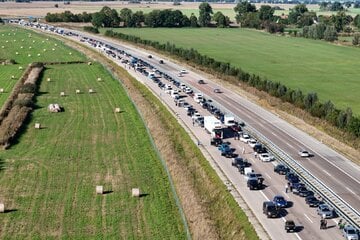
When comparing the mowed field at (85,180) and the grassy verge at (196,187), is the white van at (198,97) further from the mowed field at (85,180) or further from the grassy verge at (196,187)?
the mowed field at (85,180)

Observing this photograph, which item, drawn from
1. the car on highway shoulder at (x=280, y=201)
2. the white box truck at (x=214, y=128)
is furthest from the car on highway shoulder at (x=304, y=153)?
the car on highway shoulder at (x=280, y=201)

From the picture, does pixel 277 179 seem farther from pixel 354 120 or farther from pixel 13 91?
pixel 13 91

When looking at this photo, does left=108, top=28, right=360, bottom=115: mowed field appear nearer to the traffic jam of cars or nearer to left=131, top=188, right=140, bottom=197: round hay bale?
the traffic jam of cars

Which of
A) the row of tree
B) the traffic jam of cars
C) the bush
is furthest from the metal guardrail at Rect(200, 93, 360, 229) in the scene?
the bush

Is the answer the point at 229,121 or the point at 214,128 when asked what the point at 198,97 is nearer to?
the point at 229,121

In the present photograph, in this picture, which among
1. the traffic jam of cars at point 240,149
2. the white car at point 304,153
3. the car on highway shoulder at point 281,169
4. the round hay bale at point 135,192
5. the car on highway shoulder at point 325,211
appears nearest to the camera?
the car on highway shoulder at point 325,211

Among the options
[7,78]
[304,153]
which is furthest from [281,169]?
[7,78]

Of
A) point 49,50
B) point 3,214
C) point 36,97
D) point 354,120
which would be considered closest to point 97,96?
point 36,97
